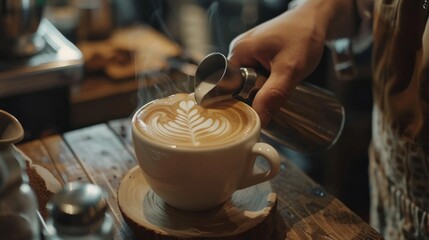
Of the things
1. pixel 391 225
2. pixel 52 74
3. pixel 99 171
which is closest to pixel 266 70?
pixel 99 171

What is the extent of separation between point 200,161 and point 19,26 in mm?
1202

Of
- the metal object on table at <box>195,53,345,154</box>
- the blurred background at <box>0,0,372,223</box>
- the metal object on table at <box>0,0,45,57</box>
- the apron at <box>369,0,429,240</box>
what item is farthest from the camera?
the blurred background at <box>0,0,372,223</box>

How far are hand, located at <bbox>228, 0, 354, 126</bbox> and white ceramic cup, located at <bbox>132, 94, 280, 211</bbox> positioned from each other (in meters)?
0.12

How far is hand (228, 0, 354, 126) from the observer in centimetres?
104

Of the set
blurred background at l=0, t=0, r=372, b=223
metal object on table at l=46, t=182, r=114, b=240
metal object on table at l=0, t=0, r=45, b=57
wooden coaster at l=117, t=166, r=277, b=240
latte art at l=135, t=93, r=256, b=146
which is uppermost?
metal object on table at l=46, t=182, r=114, b=240

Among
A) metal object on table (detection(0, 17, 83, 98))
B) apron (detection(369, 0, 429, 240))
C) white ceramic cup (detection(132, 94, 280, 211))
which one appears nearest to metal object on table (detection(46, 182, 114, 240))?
white ceramic cup (detection(132, 94, 280, 211))

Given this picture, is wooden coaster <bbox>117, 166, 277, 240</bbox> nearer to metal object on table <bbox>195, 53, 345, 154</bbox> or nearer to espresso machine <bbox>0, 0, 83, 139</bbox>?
metal object on table <bbox>195, 53, 345, 154</bbox>

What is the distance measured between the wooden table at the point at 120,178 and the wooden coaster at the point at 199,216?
5 cm

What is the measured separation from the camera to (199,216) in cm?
93

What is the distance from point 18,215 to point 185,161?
25 cm

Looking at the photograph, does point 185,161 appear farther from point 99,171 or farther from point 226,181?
point 99,171

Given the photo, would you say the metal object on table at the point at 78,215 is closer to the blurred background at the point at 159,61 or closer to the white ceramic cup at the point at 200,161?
the white ceramic cup at the point at 200,161

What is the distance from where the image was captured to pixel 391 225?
130 cm

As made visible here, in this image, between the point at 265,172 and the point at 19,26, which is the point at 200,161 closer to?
the point at 265,172
